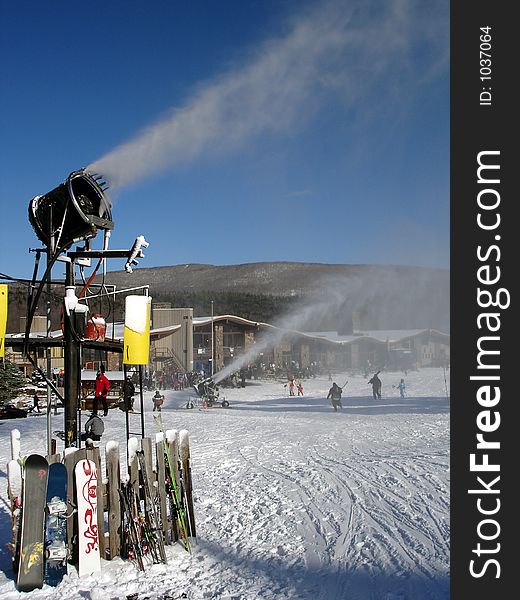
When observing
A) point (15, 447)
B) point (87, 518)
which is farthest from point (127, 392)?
point (87, 518)

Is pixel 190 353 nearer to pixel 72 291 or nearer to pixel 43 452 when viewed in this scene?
pixel 43 452

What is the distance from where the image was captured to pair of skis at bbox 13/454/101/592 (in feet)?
19.6

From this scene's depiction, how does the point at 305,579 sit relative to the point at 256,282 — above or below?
below

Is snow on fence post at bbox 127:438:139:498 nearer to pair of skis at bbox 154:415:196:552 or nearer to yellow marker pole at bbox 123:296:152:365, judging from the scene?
pair of skis at bbox 154:415:196:552

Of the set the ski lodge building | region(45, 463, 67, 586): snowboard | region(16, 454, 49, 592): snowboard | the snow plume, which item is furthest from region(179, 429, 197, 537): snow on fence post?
the snow plume

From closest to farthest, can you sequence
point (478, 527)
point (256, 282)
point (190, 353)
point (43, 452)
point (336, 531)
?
1. point (478, 527)
2. point (336, 531)
3. point (43, 452)
4. point (190, 353)
5. point (256, 282)

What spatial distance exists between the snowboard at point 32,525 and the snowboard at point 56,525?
6 cm

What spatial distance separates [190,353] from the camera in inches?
2361

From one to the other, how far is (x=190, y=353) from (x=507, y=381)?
55.5 m

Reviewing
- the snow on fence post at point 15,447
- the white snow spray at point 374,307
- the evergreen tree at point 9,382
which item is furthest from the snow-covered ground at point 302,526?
the white snow spray at point 374,307

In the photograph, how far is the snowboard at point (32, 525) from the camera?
594 centimetres

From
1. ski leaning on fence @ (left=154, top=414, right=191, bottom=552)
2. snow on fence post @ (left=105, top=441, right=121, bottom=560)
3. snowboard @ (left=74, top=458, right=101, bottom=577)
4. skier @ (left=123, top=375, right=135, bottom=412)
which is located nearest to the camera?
snowboard @ (left=74, top=458, right=101, bottom=577)

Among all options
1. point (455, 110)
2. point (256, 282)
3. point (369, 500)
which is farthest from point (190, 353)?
point (256, 282)

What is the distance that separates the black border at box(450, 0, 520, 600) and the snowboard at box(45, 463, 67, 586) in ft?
12.1
